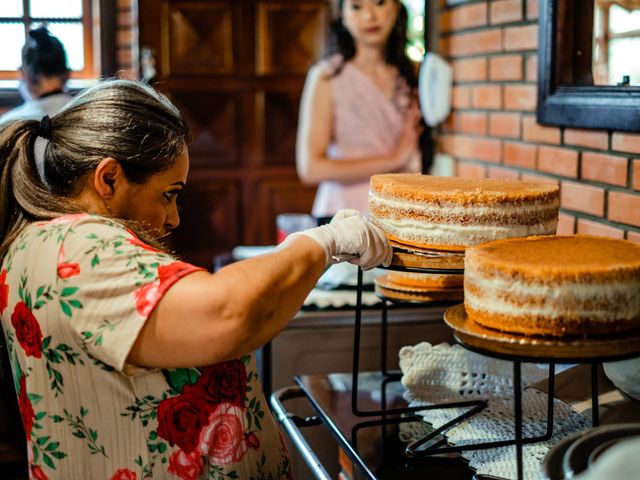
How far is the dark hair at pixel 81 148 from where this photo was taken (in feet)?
4.12

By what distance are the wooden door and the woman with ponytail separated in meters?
→ 2.59

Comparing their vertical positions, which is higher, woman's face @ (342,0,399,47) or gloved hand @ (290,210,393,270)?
woman's face @ (342,0,399,47)

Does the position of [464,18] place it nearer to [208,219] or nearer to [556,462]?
[556,462]

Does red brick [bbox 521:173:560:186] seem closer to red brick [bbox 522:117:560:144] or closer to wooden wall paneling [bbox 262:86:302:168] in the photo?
red brick [bbox 522:117:560:144]

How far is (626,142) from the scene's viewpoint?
5.28 ft

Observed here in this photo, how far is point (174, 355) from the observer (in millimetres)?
1096

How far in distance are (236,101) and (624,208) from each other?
2620mm

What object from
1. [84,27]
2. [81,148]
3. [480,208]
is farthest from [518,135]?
[84,27]

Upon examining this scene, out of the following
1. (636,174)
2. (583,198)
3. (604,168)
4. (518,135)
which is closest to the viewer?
(636,174)

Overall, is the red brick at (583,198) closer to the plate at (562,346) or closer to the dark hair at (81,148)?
the plate at (562,346)

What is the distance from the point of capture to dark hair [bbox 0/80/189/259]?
4.12 ft

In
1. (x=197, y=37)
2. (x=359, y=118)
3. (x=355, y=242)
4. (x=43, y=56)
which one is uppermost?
(x=197, y=37)

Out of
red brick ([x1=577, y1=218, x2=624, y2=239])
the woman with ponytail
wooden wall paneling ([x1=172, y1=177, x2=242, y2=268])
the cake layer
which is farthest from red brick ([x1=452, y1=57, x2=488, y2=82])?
wooden wall paneling ([x1=172, y1=177, x2=242, y2=268])

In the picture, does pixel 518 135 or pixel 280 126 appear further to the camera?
pixel 280 126
